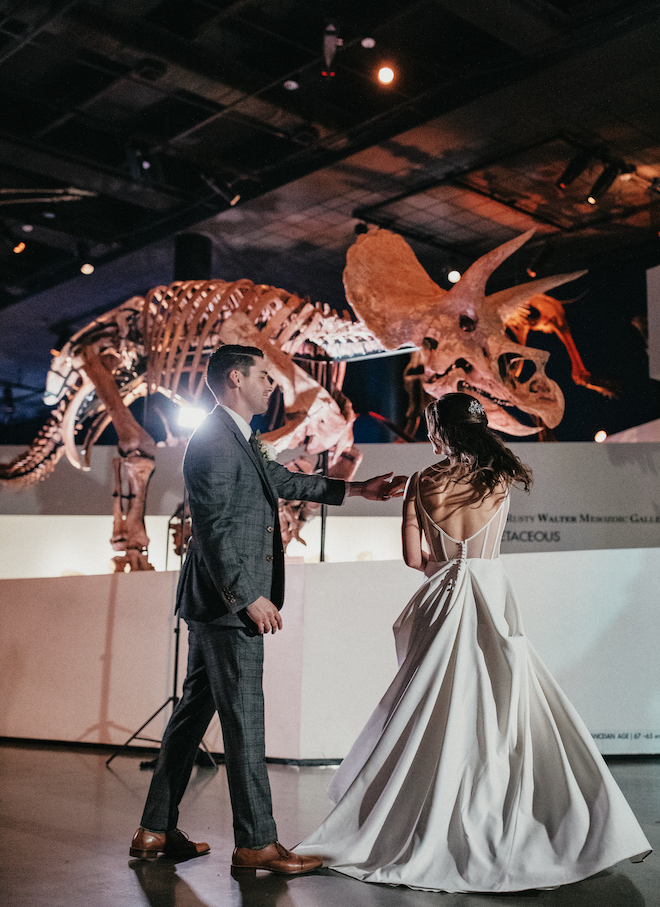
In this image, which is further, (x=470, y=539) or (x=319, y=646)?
(x=319, y=646)

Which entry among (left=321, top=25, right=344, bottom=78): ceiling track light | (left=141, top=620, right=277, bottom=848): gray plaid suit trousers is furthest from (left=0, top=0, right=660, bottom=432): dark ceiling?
(left=141, top=620, right=277, bottom=848): gray plaid suit trousers

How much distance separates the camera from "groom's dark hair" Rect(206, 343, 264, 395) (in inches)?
110

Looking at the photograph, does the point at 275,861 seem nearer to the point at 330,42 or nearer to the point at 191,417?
the point at 191,417

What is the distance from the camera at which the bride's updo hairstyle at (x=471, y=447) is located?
107 inches

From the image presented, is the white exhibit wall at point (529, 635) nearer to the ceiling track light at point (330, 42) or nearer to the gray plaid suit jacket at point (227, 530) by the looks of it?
the gray plaid suit jacket at point (227, 530)

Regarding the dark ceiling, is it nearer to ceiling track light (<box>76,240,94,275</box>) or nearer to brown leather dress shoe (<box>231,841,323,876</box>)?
ceiling track light (<box>76,240,94,275</box>)

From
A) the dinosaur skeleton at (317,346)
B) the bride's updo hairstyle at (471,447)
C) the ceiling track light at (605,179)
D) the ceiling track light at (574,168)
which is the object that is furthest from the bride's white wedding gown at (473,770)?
the ceiling track light at (605,179)

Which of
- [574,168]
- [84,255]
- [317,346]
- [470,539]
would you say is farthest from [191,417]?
[84,255]

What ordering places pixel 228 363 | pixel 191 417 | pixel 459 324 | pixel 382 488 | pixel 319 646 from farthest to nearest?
pixel 191 417 → pixel 459 324 → pixel 319 646 → pixel 382 488 → pixel 228 363

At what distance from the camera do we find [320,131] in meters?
8.32

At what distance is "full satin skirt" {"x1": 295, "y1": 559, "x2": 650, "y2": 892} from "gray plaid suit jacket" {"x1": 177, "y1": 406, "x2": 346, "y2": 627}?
0.54m

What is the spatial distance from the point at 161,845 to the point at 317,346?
14.9 ft

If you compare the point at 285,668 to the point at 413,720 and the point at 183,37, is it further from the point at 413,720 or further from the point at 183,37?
the point at 183,37

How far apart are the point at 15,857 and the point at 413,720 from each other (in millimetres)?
1363
